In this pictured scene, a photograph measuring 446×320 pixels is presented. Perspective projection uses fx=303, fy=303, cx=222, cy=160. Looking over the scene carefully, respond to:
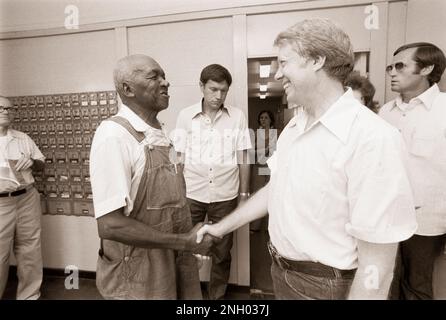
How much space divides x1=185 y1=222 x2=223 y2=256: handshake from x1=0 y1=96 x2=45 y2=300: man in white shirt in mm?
1623

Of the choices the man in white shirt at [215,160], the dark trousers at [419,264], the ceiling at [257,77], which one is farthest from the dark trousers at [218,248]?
the dark trousers at [419,264]

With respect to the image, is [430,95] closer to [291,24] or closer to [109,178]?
[291,24]

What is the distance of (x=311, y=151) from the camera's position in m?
0.94

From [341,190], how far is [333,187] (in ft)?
0.08

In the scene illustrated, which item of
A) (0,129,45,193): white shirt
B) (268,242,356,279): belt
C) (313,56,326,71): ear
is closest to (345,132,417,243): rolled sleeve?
(268,242,356,279): belt

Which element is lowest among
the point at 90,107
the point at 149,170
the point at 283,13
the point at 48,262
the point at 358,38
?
the point at 48,262

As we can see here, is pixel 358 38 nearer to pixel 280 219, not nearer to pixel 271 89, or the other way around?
pixel 271 89

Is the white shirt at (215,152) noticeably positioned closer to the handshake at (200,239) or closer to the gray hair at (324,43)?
the handshake at (200,239)

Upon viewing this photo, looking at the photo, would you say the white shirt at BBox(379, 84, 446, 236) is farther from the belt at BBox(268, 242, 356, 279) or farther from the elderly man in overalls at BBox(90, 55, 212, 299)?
the elderly man in overalls at BBox(90, 55, 212, 299)

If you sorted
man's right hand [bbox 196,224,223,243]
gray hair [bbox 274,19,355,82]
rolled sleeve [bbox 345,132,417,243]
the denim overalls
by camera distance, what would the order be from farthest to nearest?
man's right hand [bbox 196,224,223,243] → the denim overalls → gray hair [bbox 274,19,355,82] → rolled sleeve [bbox 345,132,417,243]

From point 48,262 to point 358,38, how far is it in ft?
10.6

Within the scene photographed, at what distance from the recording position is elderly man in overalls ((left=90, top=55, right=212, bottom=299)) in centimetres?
108

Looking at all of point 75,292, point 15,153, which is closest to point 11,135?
point 15,153

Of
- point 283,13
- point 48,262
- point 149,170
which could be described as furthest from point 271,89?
point 48,262
